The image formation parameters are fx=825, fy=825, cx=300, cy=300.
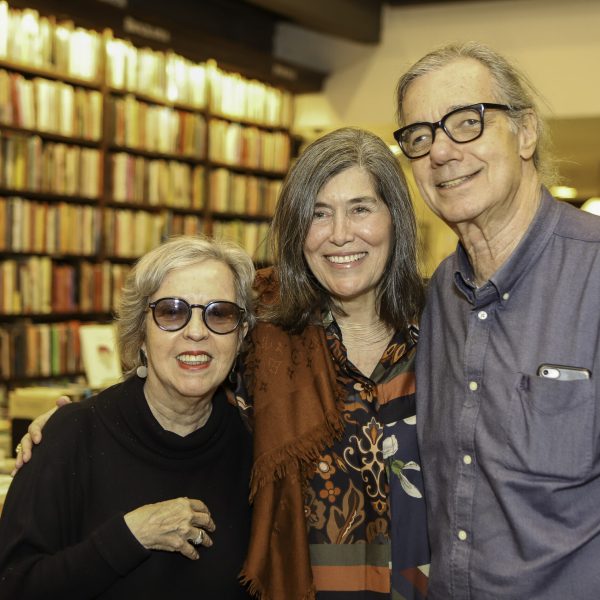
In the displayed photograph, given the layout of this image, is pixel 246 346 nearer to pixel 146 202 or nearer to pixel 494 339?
pixel 494 339

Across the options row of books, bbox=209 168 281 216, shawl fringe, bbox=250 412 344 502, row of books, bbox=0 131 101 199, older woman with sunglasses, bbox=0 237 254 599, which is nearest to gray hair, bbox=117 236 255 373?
older woman with sunglasses, bbox=0 237 254 599

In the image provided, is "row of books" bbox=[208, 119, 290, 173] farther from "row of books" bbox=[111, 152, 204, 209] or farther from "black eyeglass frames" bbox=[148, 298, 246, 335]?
"black eyeglass frames" bbox=[148, 298, 246, 335]

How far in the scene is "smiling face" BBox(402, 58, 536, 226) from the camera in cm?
180

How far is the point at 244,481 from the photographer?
2158mm

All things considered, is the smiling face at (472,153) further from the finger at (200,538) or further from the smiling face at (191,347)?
the finger at (200,538)

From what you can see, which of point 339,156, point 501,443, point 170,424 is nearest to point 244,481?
point 170,424

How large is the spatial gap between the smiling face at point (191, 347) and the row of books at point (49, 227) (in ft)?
12.4

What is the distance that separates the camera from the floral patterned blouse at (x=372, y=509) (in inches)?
80.0

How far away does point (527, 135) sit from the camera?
6.16ft

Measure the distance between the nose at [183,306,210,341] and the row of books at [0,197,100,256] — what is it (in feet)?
12.6

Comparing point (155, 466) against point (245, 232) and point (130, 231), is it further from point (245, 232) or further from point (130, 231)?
point (245, 232)

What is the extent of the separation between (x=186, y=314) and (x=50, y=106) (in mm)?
4082

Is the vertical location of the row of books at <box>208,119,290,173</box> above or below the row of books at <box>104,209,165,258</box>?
above

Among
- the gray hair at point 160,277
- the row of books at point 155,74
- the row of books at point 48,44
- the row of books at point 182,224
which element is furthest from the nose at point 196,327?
the row of books at point 182,224
